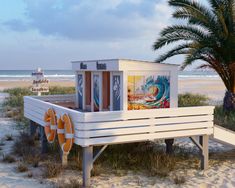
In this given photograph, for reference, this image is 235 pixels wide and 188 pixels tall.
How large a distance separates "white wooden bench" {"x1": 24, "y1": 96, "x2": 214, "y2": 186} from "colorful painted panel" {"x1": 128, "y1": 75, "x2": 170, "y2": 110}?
103cm

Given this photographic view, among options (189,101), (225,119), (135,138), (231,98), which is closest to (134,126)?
(135,138)

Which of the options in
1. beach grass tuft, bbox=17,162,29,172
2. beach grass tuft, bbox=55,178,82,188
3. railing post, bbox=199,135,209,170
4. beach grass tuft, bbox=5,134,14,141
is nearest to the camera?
beach grass tuft, bbox=55,178,82,188

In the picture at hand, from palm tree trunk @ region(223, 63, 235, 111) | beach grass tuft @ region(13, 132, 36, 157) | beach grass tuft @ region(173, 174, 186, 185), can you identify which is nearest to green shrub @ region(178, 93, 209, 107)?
palm tree trunk @ region(223, 63, 235, 111)

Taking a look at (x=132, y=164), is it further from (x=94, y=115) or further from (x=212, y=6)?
(x=212, y=6)

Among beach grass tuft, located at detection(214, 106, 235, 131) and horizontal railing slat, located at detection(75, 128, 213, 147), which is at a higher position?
horizontal railing slat, located at detection(75, 128, 213, 147)

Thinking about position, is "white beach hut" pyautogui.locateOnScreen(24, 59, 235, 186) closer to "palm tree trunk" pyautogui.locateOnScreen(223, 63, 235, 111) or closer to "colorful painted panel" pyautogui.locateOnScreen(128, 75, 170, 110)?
"colorful painted panel" pyautogui.locateOnScreen(128, 75, 170, 110)

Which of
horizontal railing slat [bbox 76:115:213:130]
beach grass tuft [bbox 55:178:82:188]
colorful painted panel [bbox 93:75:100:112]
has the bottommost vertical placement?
beach grass tuft [bbox 55:178:82:188]

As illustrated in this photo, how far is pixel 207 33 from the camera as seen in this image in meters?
12.8

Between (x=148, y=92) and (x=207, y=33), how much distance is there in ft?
19.1

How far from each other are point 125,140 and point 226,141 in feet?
8.55

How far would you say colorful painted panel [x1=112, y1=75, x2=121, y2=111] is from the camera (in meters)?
7.87

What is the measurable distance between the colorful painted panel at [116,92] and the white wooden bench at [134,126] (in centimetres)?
129

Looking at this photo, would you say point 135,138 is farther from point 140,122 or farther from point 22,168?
point 22,168

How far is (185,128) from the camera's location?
7.19m
